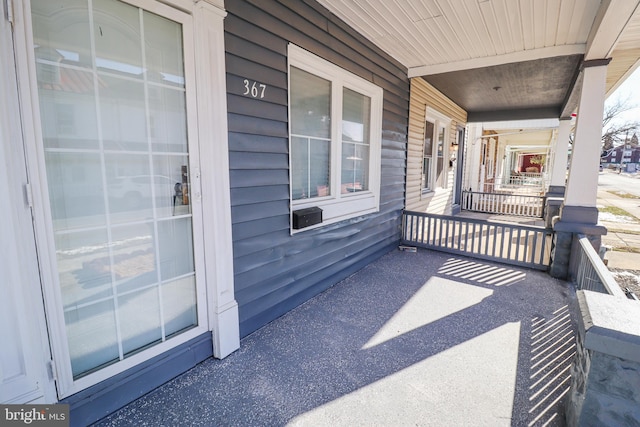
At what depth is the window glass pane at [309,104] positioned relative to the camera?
271 centimetres

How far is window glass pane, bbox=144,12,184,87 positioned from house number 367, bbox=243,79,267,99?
0.45 m

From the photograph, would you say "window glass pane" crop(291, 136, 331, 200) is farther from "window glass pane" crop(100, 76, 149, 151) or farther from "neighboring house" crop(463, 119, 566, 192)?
"neighboring house" crop(463, 119, 566, 192)

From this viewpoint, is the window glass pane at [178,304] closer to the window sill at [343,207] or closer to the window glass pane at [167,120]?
the window glass pane at [167,120]

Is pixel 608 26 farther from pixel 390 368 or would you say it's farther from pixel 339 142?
pixel 390 368

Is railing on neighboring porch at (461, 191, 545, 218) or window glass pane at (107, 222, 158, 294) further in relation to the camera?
railing on neighboring porch at (461, 191, 545, 218)

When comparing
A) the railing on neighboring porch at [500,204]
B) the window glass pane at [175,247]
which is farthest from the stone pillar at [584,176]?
the railing on neighboring porch at [500,204]

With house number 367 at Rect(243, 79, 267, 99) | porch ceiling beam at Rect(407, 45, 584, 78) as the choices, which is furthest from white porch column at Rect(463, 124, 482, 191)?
house number 367 at Rect(243, 79, 267, 99)

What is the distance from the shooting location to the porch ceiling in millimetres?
2729

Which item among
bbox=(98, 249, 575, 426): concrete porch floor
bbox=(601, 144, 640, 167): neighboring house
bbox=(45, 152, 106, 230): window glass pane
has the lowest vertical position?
bbox=(98, 249, 575, 426): concrete porch floor

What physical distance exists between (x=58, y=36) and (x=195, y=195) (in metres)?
0.93

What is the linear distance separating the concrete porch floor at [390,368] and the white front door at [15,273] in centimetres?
47

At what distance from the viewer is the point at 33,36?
127 centimetres

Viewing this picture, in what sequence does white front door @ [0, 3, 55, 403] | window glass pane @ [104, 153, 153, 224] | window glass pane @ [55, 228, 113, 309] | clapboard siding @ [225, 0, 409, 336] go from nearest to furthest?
white front door @ [0, 3, 55, 403] < window glass pane @ [55, 228, 113, 309] < window glass pane @ [104, 153, 153, 224] < clapboard siding @ [225, 0, 409, 336]

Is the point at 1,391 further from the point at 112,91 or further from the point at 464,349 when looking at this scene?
the point at 464,349
